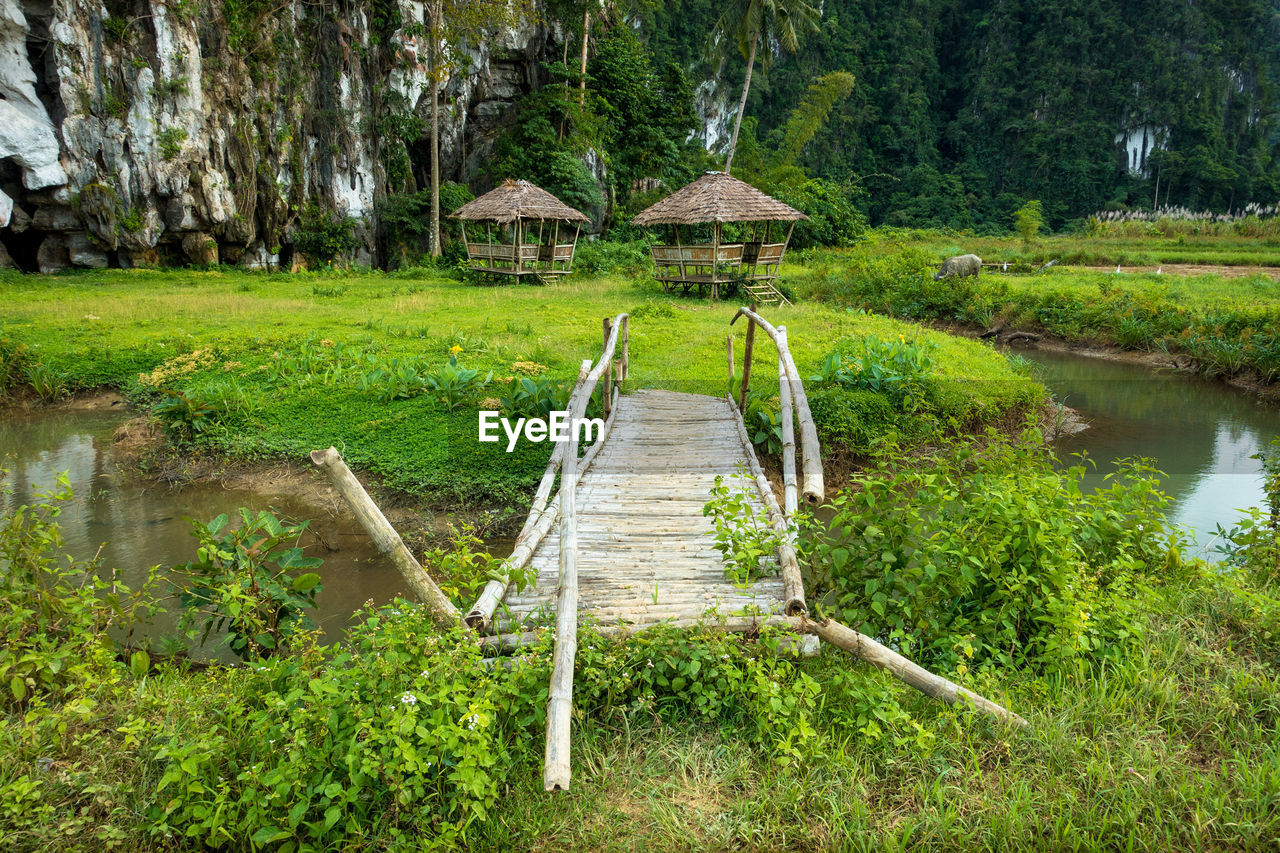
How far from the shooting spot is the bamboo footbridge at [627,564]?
9.73 feet

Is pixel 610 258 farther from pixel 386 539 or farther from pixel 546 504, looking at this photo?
pixel 386 539

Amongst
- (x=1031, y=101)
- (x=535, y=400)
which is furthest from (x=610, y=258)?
(x=1031, y=101)

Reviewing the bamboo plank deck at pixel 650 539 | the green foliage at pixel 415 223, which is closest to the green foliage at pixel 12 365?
the bamboo plank deck at pixel 650 539

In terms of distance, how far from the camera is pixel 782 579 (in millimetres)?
3689

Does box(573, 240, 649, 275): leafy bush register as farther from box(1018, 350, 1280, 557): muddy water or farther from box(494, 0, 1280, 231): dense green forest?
box(494, 0, 1280, 231): dense green forest

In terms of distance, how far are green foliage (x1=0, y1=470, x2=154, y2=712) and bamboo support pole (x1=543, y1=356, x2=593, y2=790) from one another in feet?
5.64

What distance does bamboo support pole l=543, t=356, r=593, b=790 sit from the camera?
2.31 m

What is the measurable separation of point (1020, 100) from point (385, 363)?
5247 cm

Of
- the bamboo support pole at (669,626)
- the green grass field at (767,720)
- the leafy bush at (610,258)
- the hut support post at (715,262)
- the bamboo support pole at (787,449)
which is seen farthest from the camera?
the leafy bush at (610,258)

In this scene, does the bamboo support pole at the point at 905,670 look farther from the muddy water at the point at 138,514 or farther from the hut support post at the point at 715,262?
the hut support post at the point at 715,262

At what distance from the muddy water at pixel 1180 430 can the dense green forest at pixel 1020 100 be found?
25.6 meters

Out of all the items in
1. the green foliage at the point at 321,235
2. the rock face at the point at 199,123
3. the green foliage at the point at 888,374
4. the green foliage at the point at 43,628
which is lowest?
the green foliage at the point at 43,628

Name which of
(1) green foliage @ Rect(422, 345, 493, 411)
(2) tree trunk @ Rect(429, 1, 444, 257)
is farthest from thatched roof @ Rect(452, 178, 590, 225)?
(1) green foliage @ Rect(422, 345, 493, 411)

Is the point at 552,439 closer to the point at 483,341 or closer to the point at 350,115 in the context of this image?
the point at 483,341
